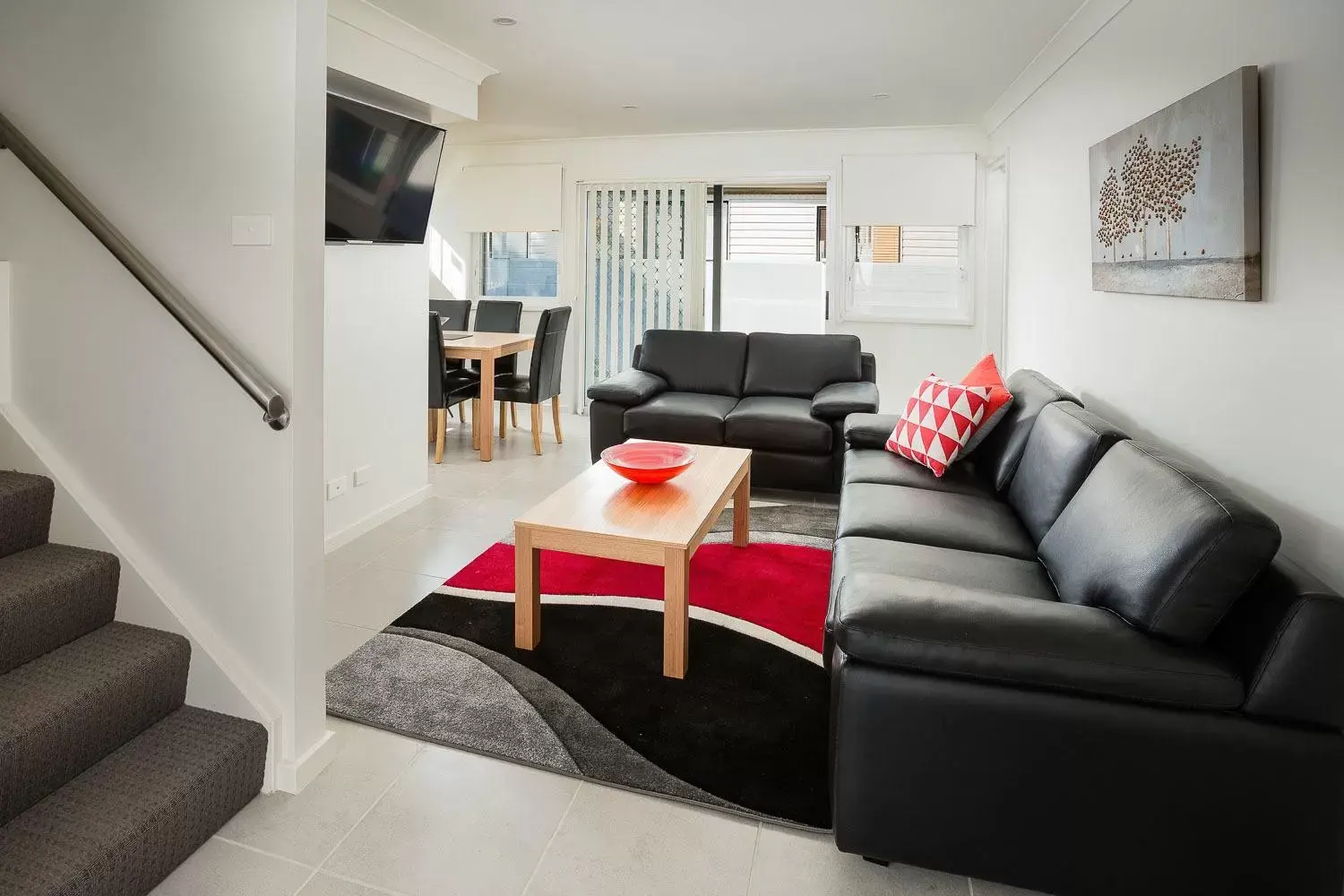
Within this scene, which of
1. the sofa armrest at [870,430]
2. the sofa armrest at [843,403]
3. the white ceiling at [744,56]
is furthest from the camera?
the sofa armrest at [843,403]

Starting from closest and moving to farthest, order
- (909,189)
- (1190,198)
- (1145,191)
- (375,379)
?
(1190,198)
(1145,191)
(375,379)
(909,189)

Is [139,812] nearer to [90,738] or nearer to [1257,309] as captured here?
[90,738]

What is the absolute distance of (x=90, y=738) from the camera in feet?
5.85

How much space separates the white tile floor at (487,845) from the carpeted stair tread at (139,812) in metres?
0.07

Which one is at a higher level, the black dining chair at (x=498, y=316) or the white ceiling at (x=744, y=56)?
the white ceiling at (x=744, y=56)

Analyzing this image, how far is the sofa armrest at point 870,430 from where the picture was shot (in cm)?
391

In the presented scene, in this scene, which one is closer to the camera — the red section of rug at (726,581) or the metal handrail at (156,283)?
the metal handrail at (156,283)

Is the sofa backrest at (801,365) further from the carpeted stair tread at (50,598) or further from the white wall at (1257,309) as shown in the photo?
the carpeted stair tread at (50,598)

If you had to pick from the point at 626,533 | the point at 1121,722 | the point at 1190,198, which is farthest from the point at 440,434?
the point at 1121,722

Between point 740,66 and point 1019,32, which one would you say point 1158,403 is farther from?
point 740,66

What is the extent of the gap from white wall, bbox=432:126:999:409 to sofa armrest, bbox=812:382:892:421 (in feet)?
6.07

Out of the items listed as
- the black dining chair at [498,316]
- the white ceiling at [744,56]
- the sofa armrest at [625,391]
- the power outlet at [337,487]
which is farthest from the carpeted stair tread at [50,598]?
the black dining chair at [498,316]

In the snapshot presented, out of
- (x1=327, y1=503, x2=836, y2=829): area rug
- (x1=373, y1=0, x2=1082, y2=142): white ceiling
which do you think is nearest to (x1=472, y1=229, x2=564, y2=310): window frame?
(x1=373, y1=0, x2=1082, y2=142): white ceiling

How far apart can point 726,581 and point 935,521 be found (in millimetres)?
950
